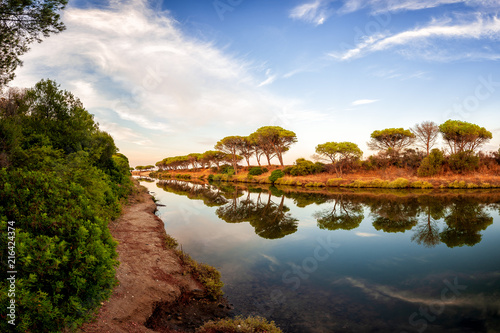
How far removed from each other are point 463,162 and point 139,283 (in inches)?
1797

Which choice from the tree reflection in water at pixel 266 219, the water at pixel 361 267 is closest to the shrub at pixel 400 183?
the water at pixel 361 267

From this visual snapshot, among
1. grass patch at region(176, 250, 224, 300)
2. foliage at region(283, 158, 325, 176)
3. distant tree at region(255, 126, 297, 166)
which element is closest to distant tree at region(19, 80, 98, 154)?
grass patch at region(176, 250, 224, 300)

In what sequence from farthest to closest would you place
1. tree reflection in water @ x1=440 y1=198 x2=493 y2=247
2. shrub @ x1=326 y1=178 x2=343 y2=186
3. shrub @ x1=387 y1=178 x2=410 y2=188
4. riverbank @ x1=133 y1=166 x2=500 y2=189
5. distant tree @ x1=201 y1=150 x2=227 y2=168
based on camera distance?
distant tree @ x1=201 y1=150 x2=227 y2=168 < shrub @ x1=326 y1=178 x2=343 y2=186 < shrub @ x1=387 y1=178 x2=410 y2=188 < riverbank @ x1=133 y1=166 x2=500 y2=189 < tree reflection in water @ x1=440 y1=198 x2=493 y2=247

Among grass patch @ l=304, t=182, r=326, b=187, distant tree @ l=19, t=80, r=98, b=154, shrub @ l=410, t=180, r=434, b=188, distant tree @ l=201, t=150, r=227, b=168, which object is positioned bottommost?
grass patch @ l=304, t=182, r=326, b=187

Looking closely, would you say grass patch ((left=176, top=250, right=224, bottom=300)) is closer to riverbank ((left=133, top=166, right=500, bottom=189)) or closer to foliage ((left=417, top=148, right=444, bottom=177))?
riverbank ((left=133, top=166, right=500, bottom=189))

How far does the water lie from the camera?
5359 millimetres

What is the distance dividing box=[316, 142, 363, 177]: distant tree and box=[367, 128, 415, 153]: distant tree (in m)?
9.41

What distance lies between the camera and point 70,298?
3018mm

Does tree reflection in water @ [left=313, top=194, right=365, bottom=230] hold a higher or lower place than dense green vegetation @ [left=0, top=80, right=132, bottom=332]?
lower

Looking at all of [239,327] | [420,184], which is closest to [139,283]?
[239,327]

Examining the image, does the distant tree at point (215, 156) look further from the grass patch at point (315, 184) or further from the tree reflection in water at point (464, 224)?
the tree reflection in water at point (464, 224)

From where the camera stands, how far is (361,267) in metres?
8.23

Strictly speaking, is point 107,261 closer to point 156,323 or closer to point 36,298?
point 36,298

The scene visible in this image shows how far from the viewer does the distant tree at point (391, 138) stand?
4616cm
